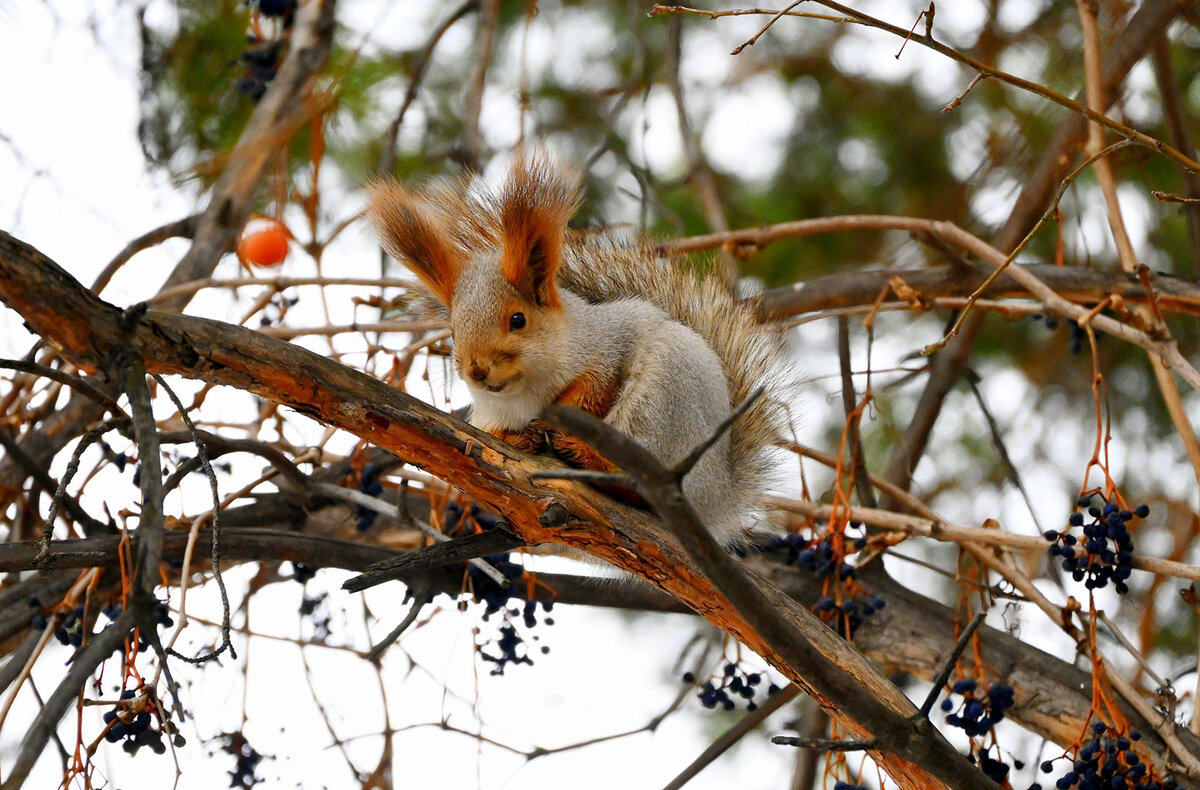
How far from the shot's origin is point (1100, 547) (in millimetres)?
1832

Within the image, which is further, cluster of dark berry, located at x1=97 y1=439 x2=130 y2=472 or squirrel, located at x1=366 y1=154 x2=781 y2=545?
cluster of dark berry, located at x1=97 y1=439 x2=130 y2=472

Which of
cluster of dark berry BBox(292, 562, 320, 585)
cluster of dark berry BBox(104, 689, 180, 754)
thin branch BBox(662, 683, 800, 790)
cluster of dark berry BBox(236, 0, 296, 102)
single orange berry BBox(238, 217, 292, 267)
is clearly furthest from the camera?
cluster of dark berry BBox(236, 0, 296, 102)

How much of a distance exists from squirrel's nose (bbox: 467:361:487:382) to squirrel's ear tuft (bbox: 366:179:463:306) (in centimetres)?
22

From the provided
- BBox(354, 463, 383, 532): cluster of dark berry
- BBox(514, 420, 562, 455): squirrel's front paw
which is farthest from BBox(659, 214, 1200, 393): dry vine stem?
BBox(354, 463, 383, 532): cluster of dark berry

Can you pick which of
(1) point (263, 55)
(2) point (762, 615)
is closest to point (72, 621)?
(2) point (762, 615)

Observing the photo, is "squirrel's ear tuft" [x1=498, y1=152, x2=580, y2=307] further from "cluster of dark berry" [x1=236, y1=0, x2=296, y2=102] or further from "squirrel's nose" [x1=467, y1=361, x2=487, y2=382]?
"cluster of dark berry" [x1=236, y1=0, x2=296, y2=102]

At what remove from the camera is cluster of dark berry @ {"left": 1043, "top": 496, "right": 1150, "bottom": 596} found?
1822 millimetres

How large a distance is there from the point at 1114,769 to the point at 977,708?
0.87ft

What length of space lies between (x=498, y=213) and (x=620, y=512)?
2.02ft

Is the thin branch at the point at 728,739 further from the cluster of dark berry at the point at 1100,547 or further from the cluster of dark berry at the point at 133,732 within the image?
the cluster of dark berry at the point at 133,732

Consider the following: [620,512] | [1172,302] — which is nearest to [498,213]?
[620,512]

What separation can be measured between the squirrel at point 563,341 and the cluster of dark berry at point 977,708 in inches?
18.8

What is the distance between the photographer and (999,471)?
3.69 metres

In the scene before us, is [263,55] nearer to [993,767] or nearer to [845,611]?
[845,611]
